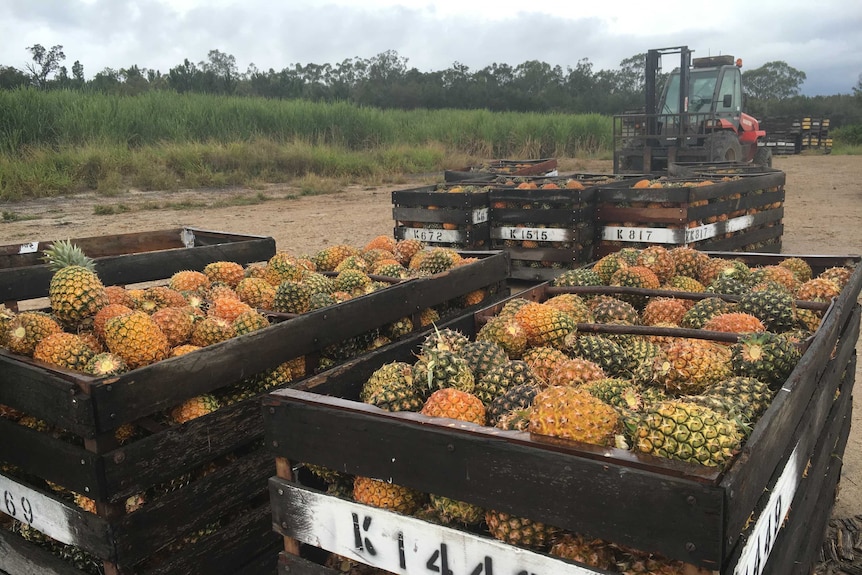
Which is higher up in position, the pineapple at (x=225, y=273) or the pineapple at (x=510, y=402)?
the pineapple at (x=225, y=273)

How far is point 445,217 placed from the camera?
27.7 ft

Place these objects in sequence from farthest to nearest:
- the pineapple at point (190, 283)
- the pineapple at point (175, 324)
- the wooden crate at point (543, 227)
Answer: the wooden crate at point (543, 227) → the pineapple at point (190, 283) → the pineapple at point (175, 324)

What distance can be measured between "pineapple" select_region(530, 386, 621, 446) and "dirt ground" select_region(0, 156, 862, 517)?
9.47 meters

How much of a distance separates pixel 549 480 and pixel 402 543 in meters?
0.52

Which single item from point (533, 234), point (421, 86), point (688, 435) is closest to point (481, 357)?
point (688, 435)

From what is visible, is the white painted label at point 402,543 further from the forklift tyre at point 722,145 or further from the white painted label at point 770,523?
the forklift tyre at point 722,145

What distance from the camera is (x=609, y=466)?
1.64 metres

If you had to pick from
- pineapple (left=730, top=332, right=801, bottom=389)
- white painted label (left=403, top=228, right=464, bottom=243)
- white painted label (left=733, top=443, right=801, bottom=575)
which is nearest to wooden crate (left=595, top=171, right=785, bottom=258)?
white painted label (left=403, top=228, right=464, bottom=243)

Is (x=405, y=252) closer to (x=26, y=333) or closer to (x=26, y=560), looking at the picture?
(x=26, y=333)

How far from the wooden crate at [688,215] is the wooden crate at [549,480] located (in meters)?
5.32

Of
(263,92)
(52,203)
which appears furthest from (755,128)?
(263,92)

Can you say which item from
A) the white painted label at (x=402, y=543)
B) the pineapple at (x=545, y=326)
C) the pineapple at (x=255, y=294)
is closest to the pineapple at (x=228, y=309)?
the pineapple at (x=255, y=294)

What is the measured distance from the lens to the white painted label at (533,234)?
8.04 m

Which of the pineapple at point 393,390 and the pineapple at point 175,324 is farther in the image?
the pineapple at point 175,324
